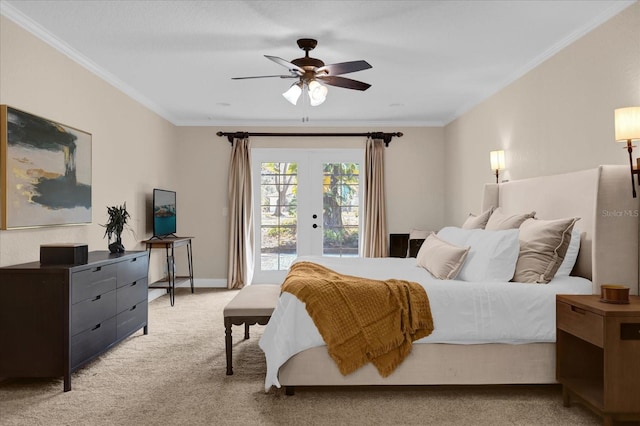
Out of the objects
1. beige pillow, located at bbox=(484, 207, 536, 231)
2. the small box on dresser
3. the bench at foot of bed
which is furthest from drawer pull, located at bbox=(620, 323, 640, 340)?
the small box on dresser

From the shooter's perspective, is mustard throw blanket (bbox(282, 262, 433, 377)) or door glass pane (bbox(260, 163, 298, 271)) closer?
mustard throw blanket (bbox(282, 262, 433, 377))

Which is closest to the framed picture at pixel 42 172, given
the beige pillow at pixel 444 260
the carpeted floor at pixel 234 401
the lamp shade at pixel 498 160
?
the carpeted floor at pixel 234 401

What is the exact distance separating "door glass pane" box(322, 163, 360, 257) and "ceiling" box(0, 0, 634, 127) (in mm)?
1685

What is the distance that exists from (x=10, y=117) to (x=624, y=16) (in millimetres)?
4169

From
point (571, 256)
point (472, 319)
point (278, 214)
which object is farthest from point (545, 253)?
point (278, 214)

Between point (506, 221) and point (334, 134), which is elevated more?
point (334, 134)

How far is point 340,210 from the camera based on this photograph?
715 cm

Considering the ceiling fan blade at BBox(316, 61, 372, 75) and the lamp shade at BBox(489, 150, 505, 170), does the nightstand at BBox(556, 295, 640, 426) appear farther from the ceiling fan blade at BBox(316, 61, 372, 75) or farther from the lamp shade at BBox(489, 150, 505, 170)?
the lamp shade at BBox(489, 150, 505, 170)

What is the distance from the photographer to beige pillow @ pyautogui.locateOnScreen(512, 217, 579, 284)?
2988 millimetres

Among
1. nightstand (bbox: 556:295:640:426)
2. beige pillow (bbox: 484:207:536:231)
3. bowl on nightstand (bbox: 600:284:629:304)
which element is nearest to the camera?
nightstand (bbox: 556:295:640:426)

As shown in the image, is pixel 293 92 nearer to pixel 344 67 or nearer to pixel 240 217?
pixel 344 67

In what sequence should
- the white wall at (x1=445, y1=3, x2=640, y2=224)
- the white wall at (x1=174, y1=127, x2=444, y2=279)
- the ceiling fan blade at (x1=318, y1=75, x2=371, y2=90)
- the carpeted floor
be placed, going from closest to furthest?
the carpeted floor → the white wall at (x1=445, y1=3, x2=640, y2=224) → the ceiling fan blade at (x1=318, y1=75, x2=371, y2=90) → the white wall at (x1=174, y1=127, x2=444, y2=279)

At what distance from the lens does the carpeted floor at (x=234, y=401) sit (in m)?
2.51

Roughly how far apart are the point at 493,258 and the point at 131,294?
9.84 feet
